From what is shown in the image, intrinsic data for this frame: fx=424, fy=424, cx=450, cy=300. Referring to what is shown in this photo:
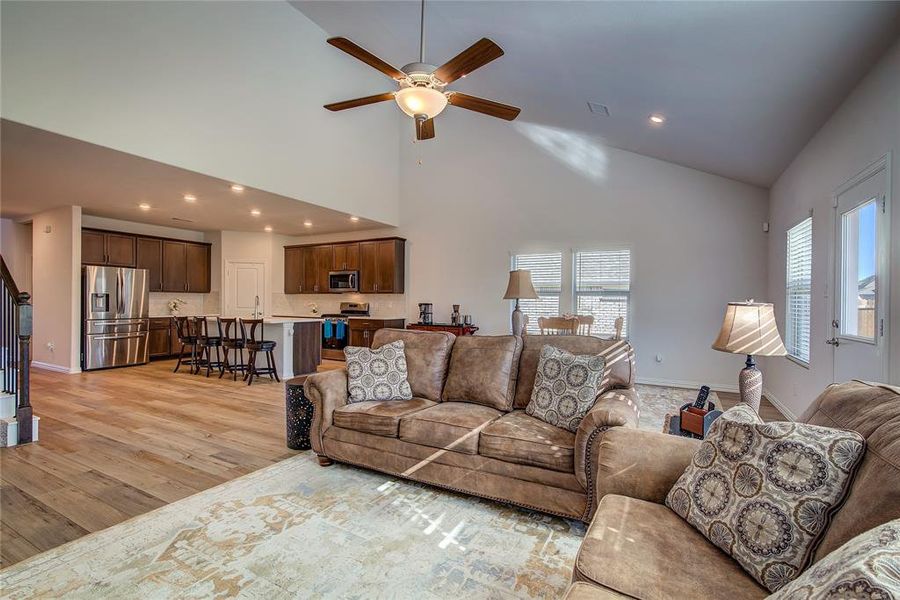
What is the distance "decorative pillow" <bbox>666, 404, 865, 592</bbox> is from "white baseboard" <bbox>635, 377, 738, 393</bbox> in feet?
15.7

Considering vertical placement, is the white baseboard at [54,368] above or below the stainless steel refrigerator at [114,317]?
below

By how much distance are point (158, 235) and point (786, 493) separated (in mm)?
10004

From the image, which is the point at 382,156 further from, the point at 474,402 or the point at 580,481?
the point at 580,481

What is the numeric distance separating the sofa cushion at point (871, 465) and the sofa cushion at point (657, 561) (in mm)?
245

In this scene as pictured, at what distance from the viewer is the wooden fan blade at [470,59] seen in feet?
8.26

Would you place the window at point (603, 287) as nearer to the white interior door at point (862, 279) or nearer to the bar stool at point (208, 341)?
the white interior door at point (862, 279)

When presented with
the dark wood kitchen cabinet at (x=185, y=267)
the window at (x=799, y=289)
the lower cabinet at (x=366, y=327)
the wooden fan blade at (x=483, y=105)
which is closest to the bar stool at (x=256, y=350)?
the lower cabinet at (x=366, y=327)

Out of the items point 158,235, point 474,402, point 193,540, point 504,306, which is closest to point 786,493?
point 474,402

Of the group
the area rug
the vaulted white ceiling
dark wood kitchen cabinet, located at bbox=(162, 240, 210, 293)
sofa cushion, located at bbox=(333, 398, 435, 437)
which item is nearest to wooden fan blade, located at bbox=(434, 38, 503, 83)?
the vaulted white ceiling

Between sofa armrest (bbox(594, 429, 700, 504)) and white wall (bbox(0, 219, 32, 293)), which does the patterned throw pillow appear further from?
white wall (bbox(0, 219, 32, 293))

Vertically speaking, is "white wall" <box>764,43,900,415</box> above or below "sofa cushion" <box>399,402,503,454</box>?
above

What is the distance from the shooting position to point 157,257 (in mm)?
8211

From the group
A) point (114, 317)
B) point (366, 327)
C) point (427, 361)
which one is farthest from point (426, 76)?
point (114, 317)

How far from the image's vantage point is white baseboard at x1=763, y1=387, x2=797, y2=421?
4.18 m
